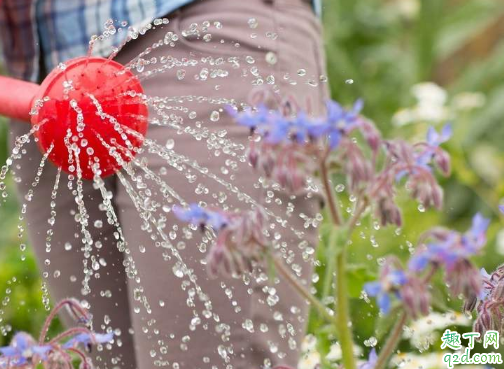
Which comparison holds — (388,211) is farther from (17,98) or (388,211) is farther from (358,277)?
(358,277)

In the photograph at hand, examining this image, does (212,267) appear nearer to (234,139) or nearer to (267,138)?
(267,138)

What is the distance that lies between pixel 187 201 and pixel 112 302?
0.31 m

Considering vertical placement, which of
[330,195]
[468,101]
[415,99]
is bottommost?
[330,195]

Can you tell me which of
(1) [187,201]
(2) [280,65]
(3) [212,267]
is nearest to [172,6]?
(2) [280,65]

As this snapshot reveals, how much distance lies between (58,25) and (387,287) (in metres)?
0.91

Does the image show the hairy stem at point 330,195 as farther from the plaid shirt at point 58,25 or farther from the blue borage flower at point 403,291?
the plaid shirt at point 58,25

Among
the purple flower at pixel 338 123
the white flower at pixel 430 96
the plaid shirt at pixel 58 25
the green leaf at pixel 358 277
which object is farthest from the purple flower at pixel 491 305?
the white flower at pixel 430 96

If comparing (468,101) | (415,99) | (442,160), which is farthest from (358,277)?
(415,99)

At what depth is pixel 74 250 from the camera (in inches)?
63.2

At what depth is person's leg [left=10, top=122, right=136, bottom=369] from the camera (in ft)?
5.07

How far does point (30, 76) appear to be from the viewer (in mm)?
1583

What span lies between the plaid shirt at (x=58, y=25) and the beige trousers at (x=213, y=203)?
0.03m

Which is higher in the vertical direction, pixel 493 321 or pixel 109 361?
pixel 109 361

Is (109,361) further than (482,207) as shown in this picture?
No
